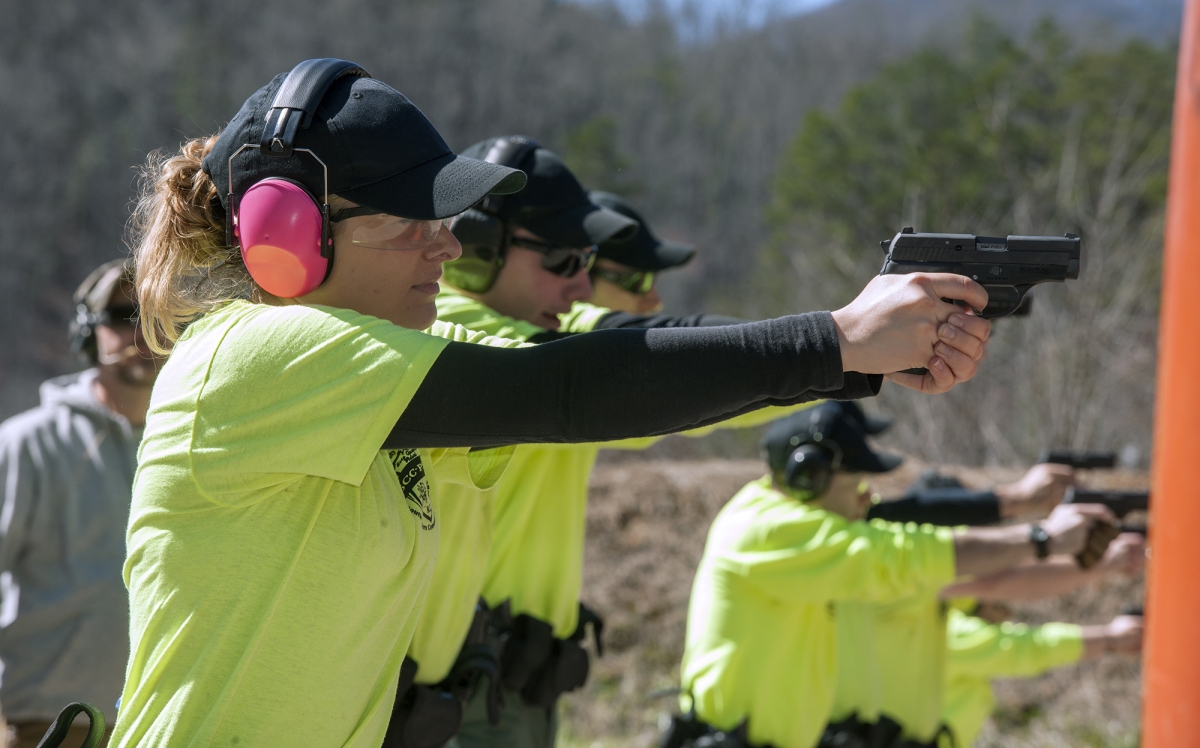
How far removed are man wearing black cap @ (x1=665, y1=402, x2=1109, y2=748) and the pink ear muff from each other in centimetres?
257

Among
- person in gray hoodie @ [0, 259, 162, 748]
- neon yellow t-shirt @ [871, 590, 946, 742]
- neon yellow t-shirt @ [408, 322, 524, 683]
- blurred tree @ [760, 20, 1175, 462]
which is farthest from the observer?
blurred tree @ [760, 20, 1175, 462]

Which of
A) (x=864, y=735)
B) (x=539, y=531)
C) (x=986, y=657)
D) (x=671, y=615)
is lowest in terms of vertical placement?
(x=671, y=615)

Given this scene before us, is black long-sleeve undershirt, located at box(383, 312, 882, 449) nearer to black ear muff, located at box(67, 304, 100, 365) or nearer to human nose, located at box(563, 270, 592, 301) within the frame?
human nose, located at box(563, 270, 592, 301)

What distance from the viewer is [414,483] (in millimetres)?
1778

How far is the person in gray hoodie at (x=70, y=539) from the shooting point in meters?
3.74

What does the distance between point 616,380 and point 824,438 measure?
8.89 ft

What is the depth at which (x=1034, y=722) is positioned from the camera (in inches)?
259

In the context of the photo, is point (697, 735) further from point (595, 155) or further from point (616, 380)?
point (595, 155)

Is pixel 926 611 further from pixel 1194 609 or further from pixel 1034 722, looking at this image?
pixel 1194 609

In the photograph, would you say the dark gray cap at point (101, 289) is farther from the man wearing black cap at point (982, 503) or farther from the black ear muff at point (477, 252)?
the man wearing black cap at point (982, 503)

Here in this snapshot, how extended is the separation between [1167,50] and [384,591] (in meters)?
26.6

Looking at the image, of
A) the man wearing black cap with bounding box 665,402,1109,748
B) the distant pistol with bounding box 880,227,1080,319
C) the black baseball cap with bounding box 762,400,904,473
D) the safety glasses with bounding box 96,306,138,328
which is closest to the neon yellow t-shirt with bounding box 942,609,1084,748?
the man wearing black cap with bounding box 665,402,1109,748

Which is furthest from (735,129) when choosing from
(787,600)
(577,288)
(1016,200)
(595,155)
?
(577,288)

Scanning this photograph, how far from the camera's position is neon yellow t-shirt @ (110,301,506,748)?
58.4 inches
